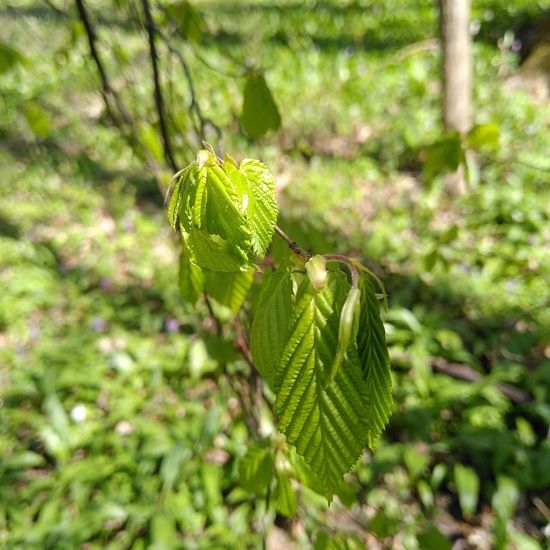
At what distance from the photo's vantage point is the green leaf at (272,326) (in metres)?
0.58

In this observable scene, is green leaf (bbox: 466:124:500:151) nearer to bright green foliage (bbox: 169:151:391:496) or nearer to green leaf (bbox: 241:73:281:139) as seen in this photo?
green leaf (bbox: 241:73:281:139)

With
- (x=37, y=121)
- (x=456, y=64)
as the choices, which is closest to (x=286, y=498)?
(x=37, y=121)

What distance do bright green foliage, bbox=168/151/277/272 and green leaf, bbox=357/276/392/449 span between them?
14 cm

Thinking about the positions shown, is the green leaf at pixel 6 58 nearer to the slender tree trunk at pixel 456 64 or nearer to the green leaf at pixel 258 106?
the green leaf at pixel 258 106

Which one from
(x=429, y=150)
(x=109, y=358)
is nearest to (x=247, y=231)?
(x=429, y=150)

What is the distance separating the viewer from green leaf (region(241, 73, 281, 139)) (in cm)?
105

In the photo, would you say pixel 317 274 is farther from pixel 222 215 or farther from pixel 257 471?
pixel 257 471

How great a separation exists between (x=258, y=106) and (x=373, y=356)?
2.37 ft

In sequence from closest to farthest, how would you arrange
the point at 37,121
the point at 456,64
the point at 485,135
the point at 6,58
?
the point at 485,135 → the point at 6,58 → the point at 37,121 → the point at 456,64

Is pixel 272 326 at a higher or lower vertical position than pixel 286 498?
higher

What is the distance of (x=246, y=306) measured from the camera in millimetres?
1240

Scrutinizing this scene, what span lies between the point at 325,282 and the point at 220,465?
217 cm

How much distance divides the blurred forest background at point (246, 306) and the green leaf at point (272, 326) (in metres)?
→ 0.31

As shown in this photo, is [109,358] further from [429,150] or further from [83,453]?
[429,150]
